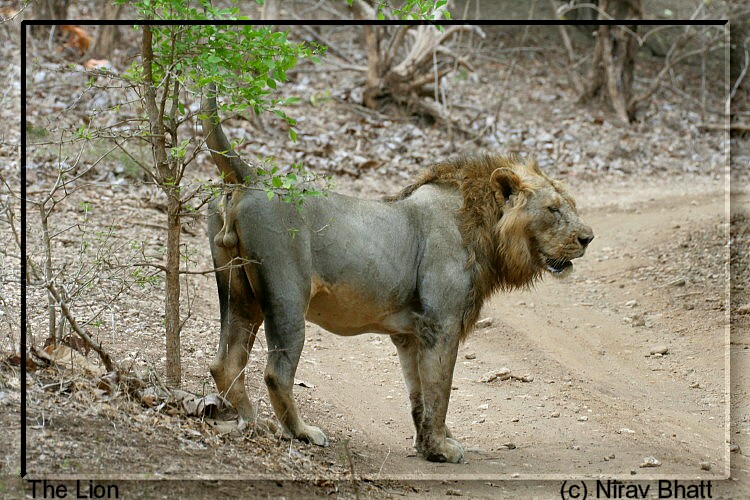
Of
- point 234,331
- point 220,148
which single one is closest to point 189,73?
point 220,148

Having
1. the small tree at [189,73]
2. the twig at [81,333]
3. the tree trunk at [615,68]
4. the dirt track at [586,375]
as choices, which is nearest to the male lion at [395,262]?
the small tree at [189,73]

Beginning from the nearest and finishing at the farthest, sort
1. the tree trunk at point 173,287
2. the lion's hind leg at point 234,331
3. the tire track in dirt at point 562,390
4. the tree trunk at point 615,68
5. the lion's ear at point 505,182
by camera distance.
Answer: the lion's hind leg at point 234,331
the tree trunk at point 173,287
the tire track in dirt at point 562,390
the lion's ear at point 505,182
the tree trunk at point 615,68

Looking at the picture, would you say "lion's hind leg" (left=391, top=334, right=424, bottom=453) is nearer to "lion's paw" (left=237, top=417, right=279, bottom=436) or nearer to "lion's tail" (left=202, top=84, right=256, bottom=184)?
"lion's paw" (left=237, top=417, right=279, bottom=436)

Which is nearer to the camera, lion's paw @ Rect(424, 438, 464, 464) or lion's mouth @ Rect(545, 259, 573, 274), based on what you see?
lion's paw @ Rect(424, 438, 464, 464)

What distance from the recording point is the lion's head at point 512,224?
262 inches

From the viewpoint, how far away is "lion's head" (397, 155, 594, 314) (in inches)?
262

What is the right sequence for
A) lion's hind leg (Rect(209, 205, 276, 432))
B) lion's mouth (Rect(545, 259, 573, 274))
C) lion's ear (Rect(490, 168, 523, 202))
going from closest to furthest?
lion's hind leg (Rect(209, 205, 276, 432))
lion's ear (Rect(490, 168, 523, 202))
lion's mouth (Rect(545, 259, 573, 274))

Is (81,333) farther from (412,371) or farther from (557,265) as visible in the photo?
(557,265)

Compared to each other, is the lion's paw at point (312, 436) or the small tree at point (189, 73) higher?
the small tree at point (189, 73)

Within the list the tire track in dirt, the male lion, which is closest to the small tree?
Answer: the male lion

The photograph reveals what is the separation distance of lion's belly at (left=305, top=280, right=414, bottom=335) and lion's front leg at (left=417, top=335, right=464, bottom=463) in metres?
0.24

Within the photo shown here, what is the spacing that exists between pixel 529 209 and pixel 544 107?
8.83 m

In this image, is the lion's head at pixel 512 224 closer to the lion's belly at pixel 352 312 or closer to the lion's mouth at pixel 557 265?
the lion's mouth at pixel 557 265

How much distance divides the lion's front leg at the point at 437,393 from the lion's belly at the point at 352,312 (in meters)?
0.24
